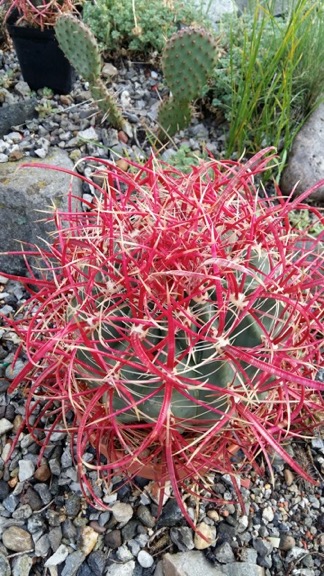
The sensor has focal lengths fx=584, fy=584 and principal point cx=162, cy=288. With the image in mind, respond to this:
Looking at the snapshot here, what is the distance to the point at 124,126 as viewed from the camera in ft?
5.95

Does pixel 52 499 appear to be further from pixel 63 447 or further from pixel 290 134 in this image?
pixel 290 134

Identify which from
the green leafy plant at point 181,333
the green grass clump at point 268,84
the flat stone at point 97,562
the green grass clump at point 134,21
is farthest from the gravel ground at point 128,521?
the green grass clump at point 134,21

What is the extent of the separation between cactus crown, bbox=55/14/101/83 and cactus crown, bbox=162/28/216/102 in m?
0.19

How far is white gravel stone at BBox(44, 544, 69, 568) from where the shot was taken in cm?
103

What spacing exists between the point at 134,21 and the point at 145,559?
1.69 metres

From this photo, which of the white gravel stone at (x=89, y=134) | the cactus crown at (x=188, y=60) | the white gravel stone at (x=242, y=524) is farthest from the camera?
the white gravel stone at (x=89, y=134)

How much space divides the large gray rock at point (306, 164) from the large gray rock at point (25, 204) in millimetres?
702

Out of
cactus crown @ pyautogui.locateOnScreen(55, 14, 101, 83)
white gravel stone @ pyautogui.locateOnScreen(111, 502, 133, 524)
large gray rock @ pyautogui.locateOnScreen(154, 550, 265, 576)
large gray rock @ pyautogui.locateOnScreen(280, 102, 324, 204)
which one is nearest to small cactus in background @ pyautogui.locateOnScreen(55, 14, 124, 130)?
cactus crown @ pyautogui.locateOnScreen(55, 14, 101, 83)

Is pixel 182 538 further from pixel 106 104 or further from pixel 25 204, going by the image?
pixel 106 104

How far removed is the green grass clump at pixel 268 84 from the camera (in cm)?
175

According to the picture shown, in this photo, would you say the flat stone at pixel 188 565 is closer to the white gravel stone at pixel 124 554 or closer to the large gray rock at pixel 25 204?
the white gravel stone at pixel 124 554

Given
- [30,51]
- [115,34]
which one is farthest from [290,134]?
[30,51]

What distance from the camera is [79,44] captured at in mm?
1542

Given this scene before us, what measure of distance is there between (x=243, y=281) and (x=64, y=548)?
594mm
